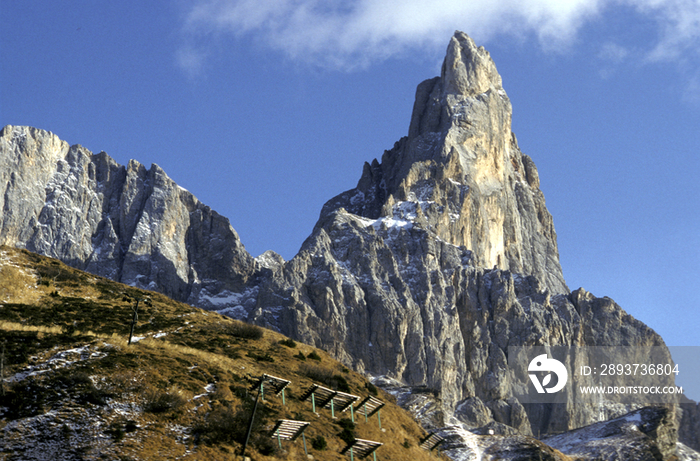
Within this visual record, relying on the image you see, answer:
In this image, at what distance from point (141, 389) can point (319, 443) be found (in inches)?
414

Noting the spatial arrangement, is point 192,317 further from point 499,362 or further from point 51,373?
point 499,362

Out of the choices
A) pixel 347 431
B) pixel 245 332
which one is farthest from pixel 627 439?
pixel 347 431

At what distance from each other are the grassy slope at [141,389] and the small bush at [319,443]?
245 mm

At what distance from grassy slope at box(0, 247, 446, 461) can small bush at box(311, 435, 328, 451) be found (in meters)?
0.24

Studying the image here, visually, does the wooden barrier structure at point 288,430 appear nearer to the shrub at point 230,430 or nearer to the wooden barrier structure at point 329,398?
the shrub at point 230,430

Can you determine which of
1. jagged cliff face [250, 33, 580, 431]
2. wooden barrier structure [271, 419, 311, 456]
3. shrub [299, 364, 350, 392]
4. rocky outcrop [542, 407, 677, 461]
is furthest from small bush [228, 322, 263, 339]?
jagged cliff face [250, 33, 580, 431]

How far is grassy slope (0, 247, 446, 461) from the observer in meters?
38.6

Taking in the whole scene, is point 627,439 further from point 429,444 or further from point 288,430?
point 288,430

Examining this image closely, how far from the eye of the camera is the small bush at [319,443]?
4691 cm

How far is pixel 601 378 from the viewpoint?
189125 millimetres

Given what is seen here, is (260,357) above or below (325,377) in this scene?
above

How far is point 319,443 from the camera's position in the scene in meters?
47.2

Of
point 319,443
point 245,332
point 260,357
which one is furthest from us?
point 245,332

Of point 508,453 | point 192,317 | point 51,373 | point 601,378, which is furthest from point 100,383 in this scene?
point 601,378
